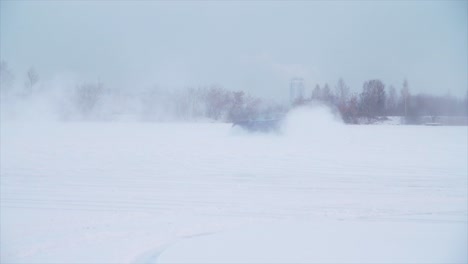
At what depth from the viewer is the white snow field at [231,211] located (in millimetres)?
5191

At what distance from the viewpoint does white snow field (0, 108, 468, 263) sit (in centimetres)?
519

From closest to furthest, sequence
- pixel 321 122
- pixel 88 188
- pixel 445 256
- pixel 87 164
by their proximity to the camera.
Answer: pixel 445 256
pixel 88 188
pixel 87 164
pixel 321 122

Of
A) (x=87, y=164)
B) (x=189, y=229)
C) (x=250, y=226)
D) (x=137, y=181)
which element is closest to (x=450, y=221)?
(x=250, y=226)

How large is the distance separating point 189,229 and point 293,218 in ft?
4.70

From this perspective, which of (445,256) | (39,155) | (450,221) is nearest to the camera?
(445,256)

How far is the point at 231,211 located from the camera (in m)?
→ 7.38

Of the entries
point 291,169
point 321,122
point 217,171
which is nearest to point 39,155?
point 217,171

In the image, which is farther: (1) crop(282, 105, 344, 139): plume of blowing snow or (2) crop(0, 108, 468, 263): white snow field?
(1) crop(282, 105, 344, 139): plume of blowing snow

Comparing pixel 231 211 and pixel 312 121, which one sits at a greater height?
pixel 312 121

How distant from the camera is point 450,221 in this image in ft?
22.1

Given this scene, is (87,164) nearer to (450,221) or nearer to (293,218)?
(293,218)

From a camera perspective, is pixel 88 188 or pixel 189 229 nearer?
pixel 189 229

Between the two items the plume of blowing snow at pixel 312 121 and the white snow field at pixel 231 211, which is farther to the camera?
the plume of blowing snow at pixel 312 121

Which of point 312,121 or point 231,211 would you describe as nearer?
point 231,211
